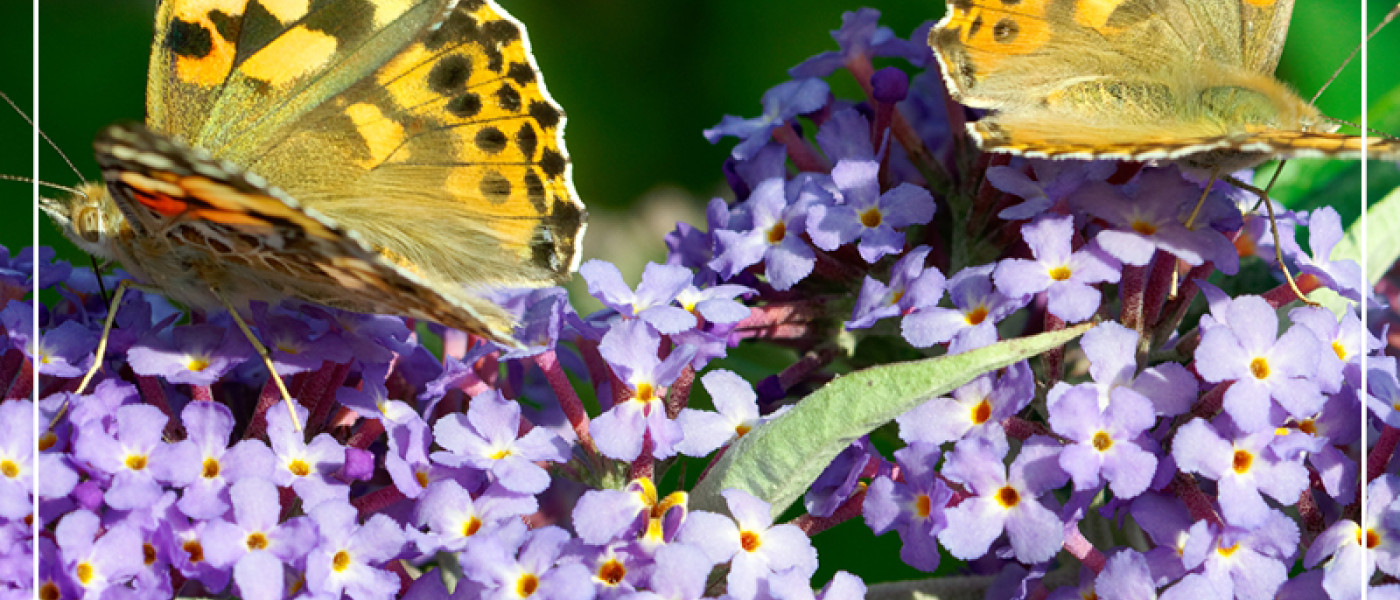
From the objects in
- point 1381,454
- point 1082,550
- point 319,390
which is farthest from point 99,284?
point 1381,454

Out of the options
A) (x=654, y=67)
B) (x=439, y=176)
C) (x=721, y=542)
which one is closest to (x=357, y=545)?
(x=721, y=542)

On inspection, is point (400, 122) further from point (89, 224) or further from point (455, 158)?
point (89, 224)

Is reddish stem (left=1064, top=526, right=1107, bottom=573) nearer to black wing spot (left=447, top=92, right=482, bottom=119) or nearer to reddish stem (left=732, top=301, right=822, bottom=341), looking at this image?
reddish stem (left=732, top=301, right=822, bottom=341)

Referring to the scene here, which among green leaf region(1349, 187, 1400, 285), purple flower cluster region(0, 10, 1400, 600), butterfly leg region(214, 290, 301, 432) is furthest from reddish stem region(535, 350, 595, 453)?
green leaf region(1349, 187, 1400, 285)

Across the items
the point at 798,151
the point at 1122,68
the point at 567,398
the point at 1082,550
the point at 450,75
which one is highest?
the point at 450,75

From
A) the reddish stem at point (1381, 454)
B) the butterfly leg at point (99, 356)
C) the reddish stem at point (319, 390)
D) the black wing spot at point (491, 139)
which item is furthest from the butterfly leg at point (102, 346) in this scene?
the reddish stem at point (1381, 454)

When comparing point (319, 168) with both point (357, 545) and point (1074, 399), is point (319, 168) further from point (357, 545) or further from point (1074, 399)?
point (1074, 399)
